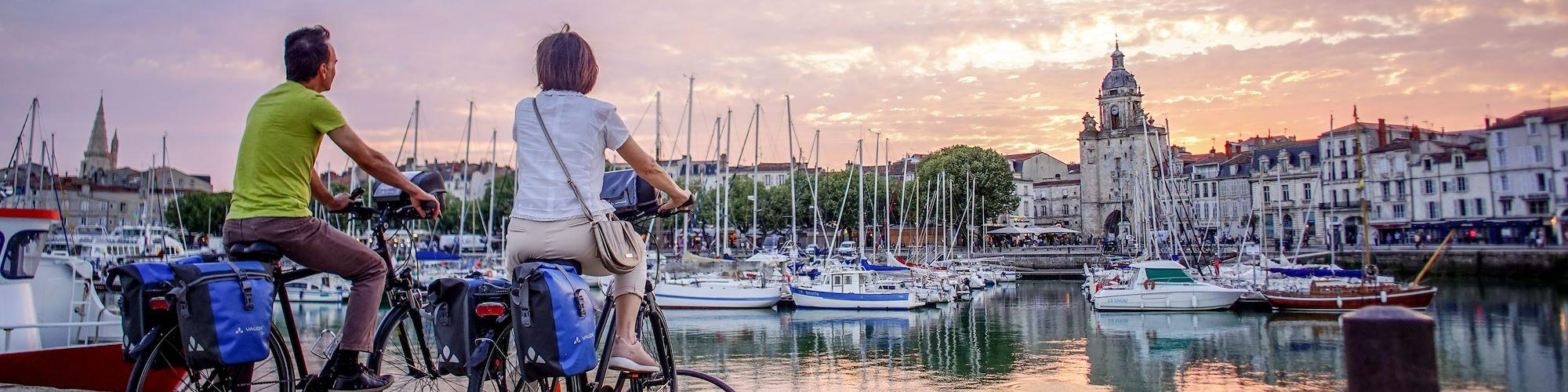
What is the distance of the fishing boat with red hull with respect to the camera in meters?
33.6

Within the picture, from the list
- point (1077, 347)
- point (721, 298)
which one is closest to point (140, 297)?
point (1077, 347)

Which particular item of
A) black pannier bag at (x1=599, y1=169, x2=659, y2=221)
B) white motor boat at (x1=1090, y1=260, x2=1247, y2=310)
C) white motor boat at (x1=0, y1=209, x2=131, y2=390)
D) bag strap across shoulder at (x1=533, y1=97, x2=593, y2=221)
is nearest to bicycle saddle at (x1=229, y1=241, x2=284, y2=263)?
bag strap across shoulder at (x1=533, y1=97, x2=593, y2=221)

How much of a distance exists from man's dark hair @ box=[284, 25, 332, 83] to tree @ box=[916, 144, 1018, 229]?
76.9m

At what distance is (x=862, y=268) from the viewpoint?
44.5 meters

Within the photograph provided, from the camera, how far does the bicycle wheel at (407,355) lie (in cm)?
432

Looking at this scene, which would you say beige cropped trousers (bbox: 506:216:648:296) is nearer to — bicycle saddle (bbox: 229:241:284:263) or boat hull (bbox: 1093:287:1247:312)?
bicycle saddle (bbox: 229:241:284:263)

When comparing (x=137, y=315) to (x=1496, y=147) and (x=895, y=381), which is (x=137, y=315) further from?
(x=1496, y=147)

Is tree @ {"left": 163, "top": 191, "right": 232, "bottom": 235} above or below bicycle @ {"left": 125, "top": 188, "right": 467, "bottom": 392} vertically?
above

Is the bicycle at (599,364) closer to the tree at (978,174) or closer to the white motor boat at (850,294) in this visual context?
the white motor boat at (850,294)

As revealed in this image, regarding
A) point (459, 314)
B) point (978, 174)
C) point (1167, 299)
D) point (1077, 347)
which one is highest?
point (978, 174)

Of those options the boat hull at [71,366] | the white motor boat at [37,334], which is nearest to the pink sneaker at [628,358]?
the white motor boat at [37,334]

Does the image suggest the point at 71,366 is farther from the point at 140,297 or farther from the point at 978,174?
the point at 978,174

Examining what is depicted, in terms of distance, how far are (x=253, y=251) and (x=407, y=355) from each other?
783 millimetres

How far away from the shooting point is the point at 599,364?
417 cm
